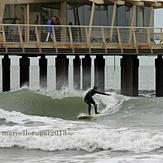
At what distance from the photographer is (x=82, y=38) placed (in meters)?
36.4

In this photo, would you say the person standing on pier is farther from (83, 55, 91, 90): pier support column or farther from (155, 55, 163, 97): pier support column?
(155, 55, 163, 97): pier support column

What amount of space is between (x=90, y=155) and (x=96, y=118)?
8.84 m

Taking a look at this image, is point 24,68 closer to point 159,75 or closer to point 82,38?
point 82,38

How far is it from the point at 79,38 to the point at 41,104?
4.20 m

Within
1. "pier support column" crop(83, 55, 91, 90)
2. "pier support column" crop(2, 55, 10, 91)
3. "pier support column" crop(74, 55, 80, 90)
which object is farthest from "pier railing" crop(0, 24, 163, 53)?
"pier support column" crop(2, 55, 10, 91)

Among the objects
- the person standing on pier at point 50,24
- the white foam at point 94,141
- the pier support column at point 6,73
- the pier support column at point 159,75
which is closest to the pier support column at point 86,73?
the person standing on pier at point 50,24

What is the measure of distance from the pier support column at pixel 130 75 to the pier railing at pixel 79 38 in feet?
4.63

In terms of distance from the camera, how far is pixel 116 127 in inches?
971

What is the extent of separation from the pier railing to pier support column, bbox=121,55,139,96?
1.41 m

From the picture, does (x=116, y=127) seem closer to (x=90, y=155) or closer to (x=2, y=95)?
(x=90, y=155)

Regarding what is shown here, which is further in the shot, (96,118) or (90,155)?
(96,118)

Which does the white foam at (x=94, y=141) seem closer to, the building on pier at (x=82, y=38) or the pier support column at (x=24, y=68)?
the building on pier at (x=82, y=38)

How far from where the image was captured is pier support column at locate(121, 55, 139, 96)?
38125 millimetres

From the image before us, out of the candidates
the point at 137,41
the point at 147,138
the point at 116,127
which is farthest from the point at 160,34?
the point at 147,138
